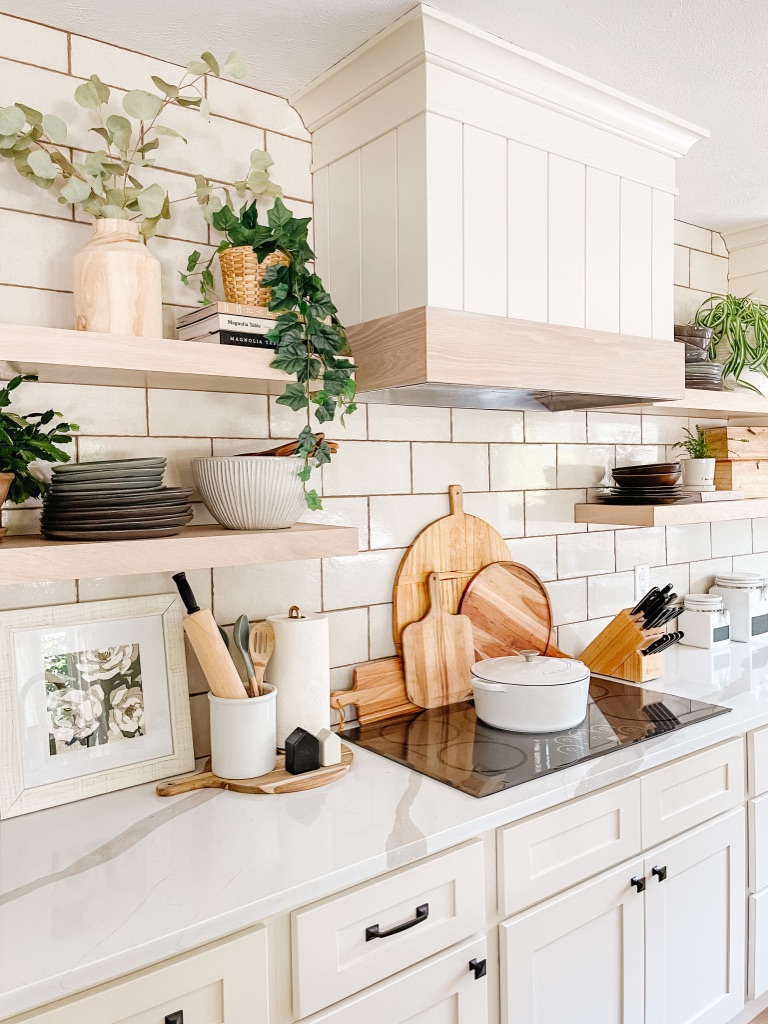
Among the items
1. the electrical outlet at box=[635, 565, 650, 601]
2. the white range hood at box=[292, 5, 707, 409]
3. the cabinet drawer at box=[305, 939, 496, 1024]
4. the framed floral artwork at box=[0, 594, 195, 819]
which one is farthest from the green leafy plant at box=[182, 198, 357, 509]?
the electrical outlet at box=[635, 565, 650, 601]

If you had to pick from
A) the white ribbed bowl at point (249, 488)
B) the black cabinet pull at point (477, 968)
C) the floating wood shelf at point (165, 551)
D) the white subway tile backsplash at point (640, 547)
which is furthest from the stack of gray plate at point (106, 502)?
the white subway tile backsplash at point (640, 547)

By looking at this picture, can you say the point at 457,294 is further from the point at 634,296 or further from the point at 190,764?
the point at 190,764

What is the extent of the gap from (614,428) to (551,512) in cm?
41

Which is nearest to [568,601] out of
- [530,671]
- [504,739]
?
[530,671]

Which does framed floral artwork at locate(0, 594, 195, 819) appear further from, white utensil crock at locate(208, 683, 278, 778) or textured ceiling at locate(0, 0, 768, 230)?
textured ceiling at locate(0, 0, 768, 230)

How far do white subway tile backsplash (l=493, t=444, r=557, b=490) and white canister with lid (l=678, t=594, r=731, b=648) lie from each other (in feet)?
2.29

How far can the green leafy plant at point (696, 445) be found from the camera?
261 cm

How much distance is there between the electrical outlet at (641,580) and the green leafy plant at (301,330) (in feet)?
4.66

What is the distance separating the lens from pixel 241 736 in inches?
59.5

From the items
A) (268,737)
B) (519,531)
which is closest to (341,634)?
(268,737)

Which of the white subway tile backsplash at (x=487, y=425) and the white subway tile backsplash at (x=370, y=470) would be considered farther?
the white subway tile backsplash at (x=487, y=425)

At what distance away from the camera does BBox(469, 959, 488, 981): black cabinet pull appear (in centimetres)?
138

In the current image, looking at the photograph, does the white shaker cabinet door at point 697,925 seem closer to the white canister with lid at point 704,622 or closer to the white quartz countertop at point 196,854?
the white quartz countertop at point 196,854

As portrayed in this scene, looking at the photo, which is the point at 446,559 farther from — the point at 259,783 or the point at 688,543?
the point at 688,543
